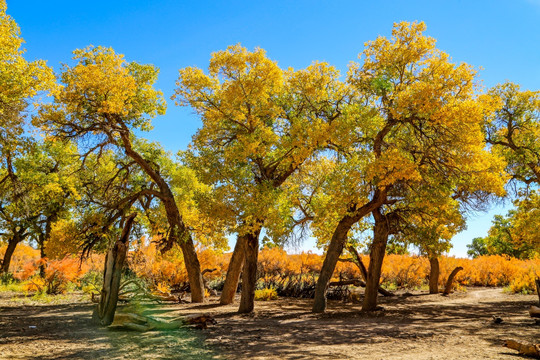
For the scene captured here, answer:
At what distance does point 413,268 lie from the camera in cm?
2675

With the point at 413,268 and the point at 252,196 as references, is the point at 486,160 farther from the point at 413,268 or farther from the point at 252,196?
the point at 413,268

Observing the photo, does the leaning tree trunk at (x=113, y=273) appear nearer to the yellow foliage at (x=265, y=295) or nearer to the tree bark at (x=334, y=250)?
the tree bark at (x=334, y=250)

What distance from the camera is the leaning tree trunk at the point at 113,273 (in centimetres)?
878

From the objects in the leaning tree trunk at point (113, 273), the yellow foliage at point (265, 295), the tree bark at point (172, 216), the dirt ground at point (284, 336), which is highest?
the tree bark at point (172, 216)

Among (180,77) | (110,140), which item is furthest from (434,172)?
(110,140)

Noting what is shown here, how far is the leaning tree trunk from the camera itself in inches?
346

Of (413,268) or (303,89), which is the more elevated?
(303,89)

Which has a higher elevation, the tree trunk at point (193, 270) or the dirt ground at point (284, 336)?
the tree trunk at point (193, 270)

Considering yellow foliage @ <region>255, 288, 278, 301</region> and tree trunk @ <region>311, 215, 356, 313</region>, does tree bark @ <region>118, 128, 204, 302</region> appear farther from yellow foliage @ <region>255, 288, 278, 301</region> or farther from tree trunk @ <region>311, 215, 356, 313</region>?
tree trunk @ <region>311, 215, 356, 313</region>

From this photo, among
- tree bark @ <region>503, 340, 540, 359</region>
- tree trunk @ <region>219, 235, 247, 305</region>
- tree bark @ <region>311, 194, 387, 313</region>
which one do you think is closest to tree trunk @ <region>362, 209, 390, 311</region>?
tree bark @ <region>311, 194, 387, 313</region>

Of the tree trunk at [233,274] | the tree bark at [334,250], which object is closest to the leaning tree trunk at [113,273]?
the tree bark at [334,250]

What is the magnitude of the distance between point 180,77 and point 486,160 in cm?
939

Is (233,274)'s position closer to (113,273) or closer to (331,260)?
(331,260)

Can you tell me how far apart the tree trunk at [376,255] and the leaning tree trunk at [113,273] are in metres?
8.55
